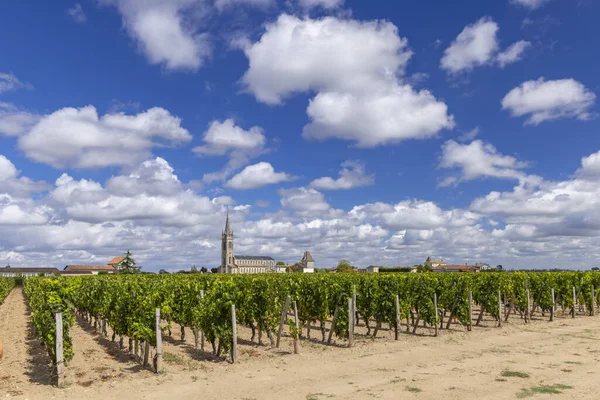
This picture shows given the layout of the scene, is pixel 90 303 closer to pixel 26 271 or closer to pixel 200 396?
pixel 200 396

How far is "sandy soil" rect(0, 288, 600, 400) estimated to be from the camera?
10.6m

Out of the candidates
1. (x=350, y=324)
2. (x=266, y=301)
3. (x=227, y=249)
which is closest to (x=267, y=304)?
(x=266, y=301)

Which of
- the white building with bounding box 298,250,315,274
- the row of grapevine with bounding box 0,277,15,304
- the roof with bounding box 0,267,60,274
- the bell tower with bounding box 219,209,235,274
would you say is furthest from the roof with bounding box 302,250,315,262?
the row of grapevine with bounding box 0,277,15,304

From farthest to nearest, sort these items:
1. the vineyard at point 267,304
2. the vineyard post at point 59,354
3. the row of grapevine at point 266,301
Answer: the row of grapevine at point 266,301, the vineyard at point 267,304, the vineyard post at point 59,354

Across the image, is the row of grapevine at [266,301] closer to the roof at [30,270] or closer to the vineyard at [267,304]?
the vineyard at [267,304]

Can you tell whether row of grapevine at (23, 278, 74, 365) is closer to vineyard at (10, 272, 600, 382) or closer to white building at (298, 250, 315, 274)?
vineyard at (10, 272, 600, 382)

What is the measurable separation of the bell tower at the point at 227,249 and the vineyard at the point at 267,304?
537 feet

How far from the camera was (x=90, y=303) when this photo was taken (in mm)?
22094

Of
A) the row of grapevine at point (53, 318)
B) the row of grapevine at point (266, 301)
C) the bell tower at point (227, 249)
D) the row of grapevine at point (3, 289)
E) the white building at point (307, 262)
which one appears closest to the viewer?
the row of grapevine at point (53, 318)

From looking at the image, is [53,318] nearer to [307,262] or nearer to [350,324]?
[350,324]

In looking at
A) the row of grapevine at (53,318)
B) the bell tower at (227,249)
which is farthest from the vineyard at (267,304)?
Result: the bell tower at (227,249)

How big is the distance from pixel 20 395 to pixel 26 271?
539ft

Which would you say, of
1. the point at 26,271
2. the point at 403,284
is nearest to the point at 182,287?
the point at 403,284

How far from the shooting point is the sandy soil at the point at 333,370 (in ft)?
34.8
